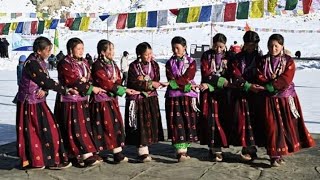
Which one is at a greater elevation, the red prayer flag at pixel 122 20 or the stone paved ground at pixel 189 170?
the red prayer flag at pixel 122 20

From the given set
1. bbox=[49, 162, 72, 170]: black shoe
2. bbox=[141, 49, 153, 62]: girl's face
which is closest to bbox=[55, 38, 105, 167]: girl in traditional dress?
bbox=[49, 162, 72, 170]: black shoe

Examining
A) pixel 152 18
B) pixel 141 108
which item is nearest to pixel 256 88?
pixel 141 108

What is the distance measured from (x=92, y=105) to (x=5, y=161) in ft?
4.28

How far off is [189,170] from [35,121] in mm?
1638

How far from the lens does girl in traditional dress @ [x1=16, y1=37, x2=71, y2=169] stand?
4906mm

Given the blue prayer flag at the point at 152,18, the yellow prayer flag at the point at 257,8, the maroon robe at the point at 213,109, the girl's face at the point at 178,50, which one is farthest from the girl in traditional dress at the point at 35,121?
the blue prayer flag at the point at 152,18

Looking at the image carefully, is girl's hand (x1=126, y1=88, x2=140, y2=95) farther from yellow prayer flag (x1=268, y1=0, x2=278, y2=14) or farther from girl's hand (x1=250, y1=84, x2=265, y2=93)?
yellow prayer flag (x1=268, y1=0, x2=278, y2=14)

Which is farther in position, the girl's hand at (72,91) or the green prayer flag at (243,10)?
the green prayer flag at (243,10)

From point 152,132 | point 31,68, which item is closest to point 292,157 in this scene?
point 152,132

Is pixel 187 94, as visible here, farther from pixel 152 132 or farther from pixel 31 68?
pixel 31 68

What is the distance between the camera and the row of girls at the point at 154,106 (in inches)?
194

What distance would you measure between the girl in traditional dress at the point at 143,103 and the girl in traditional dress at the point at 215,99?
50 centimetres

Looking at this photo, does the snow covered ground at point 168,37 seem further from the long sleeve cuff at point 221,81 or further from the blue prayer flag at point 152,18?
the long sleeve cuff at point 221,81

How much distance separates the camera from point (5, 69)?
28.3 m
